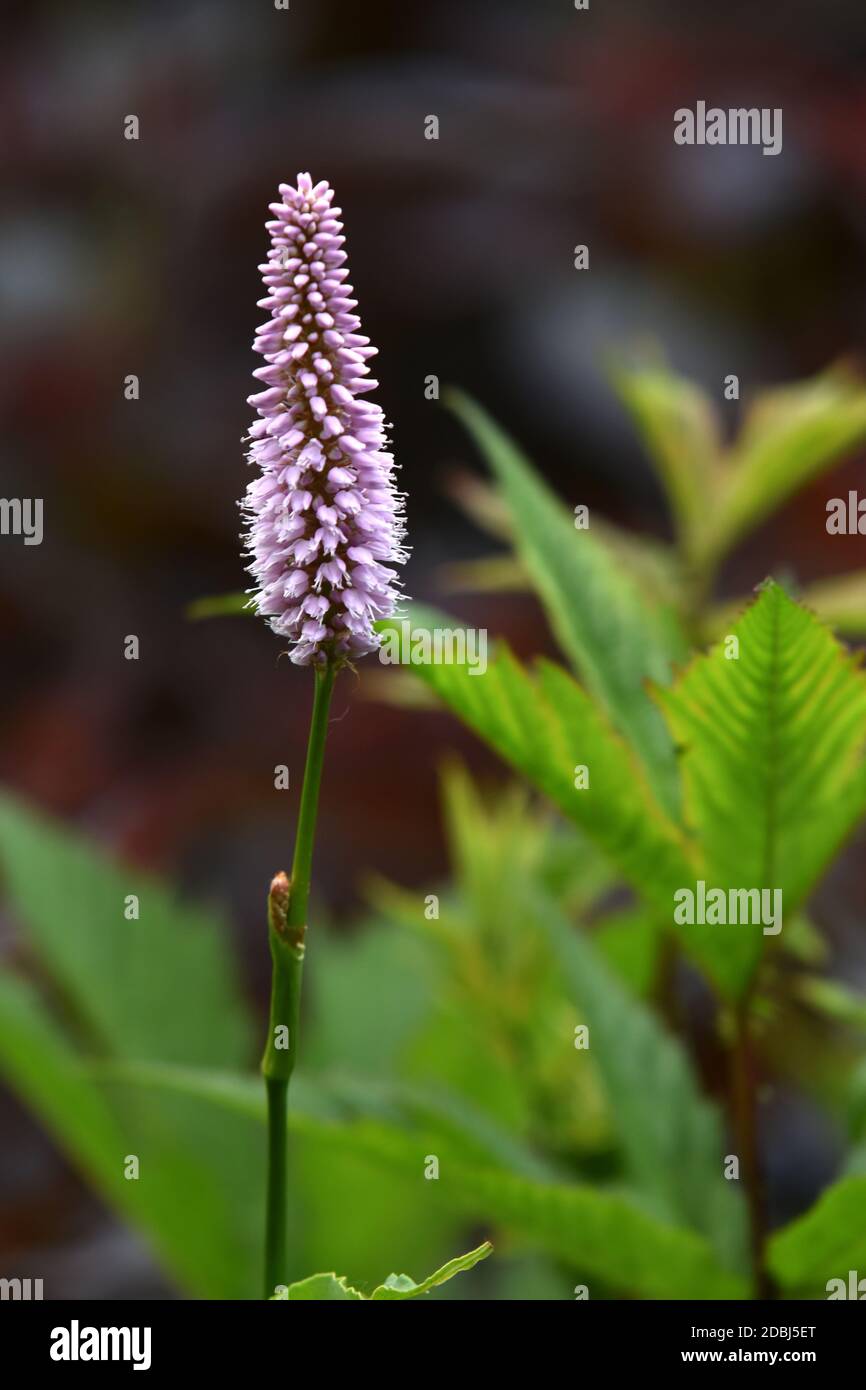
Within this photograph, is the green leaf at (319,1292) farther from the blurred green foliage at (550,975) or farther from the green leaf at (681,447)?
the green leaf at (681,447)

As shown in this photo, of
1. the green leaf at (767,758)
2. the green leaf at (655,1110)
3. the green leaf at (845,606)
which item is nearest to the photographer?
the green leaf at (767,758)

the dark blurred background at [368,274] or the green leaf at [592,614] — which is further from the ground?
the dark blurred background at [368,274]

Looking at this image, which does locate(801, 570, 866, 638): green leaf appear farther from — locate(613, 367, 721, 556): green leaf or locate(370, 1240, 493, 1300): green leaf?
locate(370, 1240, 493, 1300): green leaf

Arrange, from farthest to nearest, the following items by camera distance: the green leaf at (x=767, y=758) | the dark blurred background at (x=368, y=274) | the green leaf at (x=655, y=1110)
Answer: the dark blurred background at (x=368, y=274) < the green leaf at (x=655, y=1110) < the green leaf at (x=767, y=758)

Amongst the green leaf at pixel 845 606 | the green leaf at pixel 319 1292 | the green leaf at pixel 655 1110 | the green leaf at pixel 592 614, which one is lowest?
the green leaf at pixel 319 1292

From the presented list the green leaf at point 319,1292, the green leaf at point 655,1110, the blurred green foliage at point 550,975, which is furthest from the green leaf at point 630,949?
the green leaf at point 319,1292

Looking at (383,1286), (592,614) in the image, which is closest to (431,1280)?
(383,1286)

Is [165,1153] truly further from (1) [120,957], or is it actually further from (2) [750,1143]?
(2) [750,1143]
